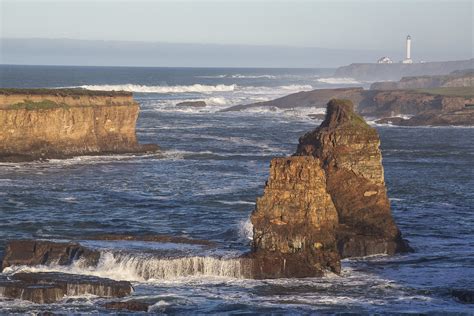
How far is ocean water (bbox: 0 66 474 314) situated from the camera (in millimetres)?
29281

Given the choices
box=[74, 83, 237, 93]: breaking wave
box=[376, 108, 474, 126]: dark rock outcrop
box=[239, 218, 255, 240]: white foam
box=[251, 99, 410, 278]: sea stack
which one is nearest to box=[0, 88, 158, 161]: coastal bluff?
box=[239, 218, 255, 240]: white foam

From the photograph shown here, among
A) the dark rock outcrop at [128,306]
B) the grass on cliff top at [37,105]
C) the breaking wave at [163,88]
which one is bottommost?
the breaking wave at [163,88]

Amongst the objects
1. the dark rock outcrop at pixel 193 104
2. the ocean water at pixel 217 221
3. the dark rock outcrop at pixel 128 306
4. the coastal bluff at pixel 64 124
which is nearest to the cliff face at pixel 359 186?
the ocean water at pixel 217 221

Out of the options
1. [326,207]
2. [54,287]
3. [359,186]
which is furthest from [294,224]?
[54,287]

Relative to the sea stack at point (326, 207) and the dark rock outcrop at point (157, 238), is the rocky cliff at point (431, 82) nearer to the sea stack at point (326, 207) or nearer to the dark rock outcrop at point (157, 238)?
the sea stack at point (326, 207)

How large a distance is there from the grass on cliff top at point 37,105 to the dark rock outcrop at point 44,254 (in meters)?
31.1

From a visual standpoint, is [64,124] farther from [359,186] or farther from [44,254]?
[44,254]

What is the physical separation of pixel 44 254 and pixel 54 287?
3575 mm

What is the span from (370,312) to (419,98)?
9200 centimetres

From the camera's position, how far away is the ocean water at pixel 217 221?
96.1 ft

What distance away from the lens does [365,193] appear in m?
36.4

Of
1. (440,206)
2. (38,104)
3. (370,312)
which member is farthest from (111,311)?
(38,104)

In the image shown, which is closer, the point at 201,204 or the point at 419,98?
the point at 201,204

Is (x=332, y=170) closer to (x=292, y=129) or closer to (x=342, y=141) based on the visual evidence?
(x=342, y=141)
